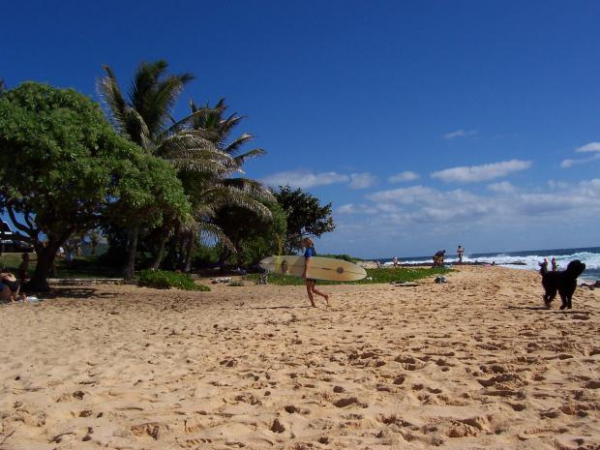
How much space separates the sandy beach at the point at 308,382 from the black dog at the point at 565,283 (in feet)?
2.31

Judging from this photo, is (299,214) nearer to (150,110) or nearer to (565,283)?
(150,110)

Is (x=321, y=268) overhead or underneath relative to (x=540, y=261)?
underneath

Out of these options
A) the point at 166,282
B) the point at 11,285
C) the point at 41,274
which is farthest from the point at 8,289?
the point at 166,282

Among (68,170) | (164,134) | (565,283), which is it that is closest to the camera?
(565,283)

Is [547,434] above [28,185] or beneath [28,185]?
beneath

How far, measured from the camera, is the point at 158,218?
15.3 meters

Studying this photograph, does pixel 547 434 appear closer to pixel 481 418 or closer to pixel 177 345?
pixel 481 418

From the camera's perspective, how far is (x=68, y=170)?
1221 cm

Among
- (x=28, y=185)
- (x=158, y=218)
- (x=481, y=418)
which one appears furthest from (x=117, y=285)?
(x=481, y=418)

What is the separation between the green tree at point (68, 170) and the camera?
12.2 metres

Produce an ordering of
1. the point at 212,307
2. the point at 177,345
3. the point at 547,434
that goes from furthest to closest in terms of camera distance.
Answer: the point at 212,307
the point at 177,345
the point at 547,434

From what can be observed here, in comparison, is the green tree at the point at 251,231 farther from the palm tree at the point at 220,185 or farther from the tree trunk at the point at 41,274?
the tree trunk at the point at 41,274

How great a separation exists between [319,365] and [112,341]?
137 inches

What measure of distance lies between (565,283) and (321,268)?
7.34 metres
